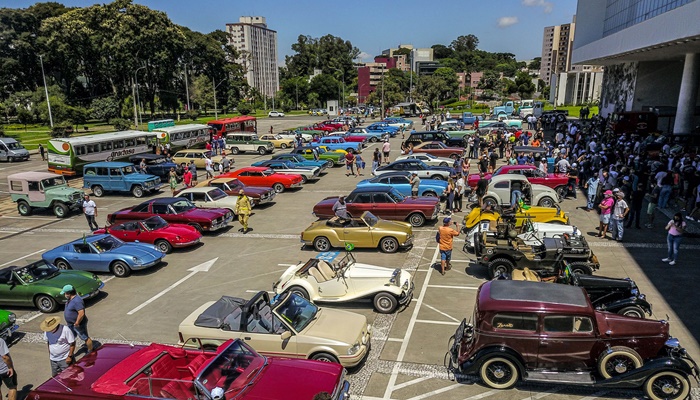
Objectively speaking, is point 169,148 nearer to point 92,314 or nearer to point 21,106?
point 92,314

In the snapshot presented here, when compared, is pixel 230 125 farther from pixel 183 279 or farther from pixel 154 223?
pixel 183 279

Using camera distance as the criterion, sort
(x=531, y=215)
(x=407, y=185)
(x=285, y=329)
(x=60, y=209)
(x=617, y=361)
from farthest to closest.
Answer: (x=60, y=209) → (x=407, y=185) → (x=531, y=215) → (x=285, y=329) → (x=617, y=361)

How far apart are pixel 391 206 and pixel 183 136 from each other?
29.2 m

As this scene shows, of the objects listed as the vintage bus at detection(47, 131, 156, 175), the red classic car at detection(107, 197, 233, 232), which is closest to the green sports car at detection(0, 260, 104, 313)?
the red classic car at detection(107, 197, 233, 232)

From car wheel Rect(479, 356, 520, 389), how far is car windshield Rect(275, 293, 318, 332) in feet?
10.7

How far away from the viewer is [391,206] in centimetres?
1783

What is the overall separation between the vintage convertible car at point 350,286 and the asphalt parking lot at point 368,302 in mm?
423

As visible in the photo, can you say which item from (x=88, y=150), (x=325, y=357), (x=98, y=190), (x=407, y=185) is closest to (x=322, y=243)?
(x=407, y=185)

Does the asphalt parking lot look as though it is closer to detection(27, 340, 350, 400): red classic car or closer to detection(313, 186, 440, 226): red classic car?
detection(313, 186, 440, 226): red classic car

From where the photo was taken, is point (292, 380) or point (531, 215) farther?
point (531, 215)

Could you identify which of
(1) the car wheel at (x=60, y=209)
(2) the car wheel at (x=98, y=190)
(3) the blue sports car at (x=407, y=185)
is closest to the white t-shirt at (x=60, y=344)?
(3) the blue sports car at (x=407, y=185)

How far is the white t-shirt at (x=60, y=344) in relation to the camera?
8.62m

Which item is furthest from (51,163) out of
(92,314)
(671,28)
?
(671,28)

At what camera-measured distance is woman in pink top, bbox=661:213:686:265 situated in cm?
1306
